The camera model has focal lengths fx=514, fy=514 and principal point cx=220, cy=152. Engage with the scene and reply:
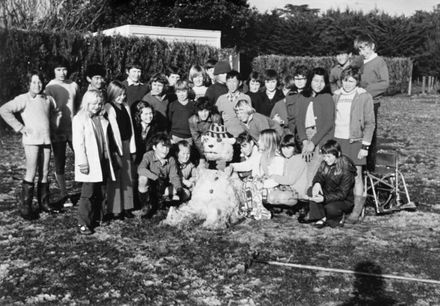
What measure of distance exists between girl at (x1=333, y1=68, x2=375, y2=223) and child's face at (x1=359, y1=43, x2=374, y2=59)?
0.59 metres

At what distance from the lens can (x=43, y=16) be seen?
2423 cm

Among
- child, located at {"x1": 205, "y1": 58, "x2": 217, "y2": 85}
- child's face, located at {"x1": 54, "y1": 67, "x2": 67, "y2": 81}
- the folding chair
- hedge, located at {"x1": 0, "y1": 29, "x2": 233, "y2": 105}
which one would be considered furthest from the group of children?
hedge, located at {"x1": 0, "y1": 29, "x2": 233, "y2": 105}

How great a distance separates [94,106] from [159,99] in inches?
67.7

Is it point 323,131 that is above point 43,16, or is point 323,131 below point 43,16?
below

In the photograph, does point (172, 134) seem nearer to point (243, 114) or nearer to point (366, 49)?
point (243, 114)

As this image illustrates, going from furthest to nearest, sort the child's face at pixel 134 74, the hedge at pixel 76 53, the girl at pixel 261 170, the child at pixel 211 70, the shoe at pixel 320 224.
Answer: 1. the hedge at pixel 76 53
2. the child at pixel 211 70
3. the child's face at pixel 134 74
4. the girl at pixel 261 170
5. the shoe at pixel 320 224

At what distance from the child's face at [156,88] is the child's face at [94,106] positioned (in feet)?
5.02

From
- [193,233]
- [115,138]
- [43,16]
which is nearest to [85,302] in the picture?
[193,233]

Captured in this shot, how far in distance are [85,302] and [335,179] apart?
138 inches

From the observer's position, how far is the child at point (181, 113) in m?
7.54

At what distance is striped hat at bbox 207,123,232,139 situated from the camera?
735cm

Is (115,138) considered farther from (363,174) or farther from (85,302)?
(363,174)

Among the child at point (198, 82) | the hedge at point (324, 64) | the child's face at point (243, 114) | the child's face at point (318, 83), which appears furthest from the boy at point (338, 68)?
the hedge at point (324, 64)

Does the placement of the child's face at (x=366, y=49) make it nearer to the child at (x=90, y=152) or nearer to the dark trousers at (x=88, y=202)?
the child at (x=90, y=152)
